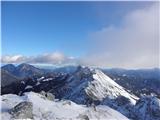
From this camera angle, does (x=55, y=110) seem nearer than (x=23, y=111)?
No

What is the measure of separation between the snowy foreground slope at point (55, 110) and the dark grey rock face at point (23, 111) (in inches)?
77.8

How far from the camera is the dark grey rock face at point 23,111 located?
485 feet

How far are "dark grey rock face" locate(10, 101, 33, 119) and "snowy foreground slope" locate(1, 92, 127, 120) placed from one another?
198 cm

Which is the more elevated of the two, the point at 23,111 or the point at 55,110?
the point at 23,111

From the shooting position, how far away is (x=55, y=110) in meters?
165

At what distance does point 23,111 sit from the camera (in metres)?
149

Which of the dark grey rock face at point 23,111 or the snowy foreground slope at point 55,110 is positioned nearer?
the dark grey rock face at point 23,111

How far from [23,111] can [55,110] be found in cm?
2062

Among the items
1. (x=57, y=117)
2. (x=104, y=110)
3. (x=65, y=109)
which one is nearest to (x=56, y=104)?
(x=65, y=109)

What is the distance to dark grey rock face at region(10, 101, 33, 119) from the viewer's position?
147875 millimetres

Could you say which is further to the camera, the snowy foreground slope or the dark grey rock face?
the snowy foreground slope

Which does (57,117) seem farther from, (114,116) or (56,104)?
(114,116)

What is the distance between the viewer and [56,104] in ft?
575

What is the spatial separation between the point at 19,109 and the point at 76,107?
38952 millimetres
